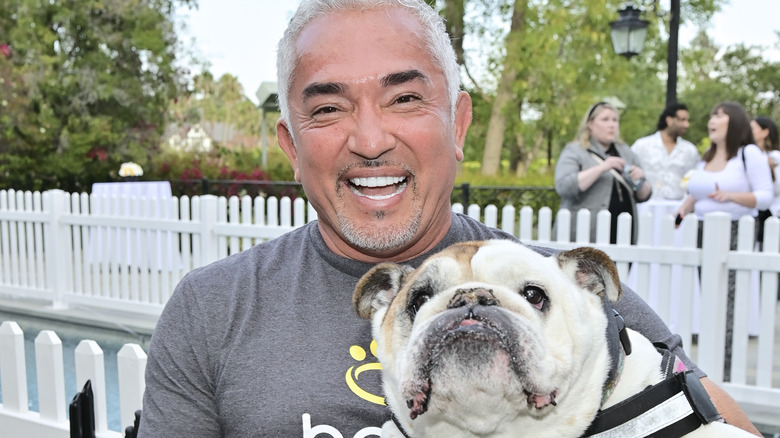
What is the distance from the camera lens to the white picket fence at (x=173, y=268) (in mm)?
3467

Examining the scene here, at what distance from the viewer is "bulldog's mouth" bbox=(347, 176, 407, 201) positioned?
6.45ft

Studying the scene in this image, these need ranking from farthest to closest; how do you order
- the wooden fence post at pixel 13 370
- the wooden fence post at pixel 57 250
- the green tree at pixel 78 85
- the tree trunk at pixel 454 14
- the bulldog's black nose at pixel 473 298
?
the tree trunk at pixel 454 14, the green tree at pixel 78 85, the wooden fence post at pixel 57 250, the wooden fence post at pixel 13 370, the bulldog's black nose at pixel 473 298

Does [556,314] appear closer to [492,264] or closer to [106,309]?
[492,264]

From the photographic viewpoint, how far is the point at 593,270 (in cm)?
185

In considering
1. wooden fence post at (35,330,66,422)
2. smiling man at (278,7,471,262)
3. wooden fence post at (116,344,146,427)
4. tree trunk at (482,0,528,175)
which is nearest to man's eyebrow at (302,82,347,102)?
smiling man at (278,7,471,262)

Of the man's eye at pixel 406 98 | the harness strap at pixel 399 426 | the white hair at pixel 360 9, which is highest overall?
the white hair at pixel 360 9

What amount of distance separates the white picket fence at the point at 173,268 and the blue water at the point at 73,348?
0.34 m

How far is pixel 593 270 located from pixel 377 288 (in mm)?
566

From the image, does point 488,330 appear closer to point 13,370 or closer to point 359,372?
point 359,372

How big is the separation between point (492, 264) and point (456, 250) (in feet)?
0.44

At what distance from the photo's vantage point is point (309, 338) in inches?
72.7

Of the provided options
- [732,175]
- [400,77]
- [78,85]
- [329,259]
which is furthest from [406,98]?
[78,85]

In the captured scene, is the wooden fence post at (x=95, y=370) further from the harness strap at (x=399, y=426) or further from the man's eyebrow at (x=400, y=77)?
the man's eyebrow at (x=400, y=77)

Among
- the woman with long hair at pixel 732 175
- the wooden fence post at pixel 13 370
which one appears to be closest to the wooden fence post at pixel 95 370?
the wooden fence post at pixel 13 370
